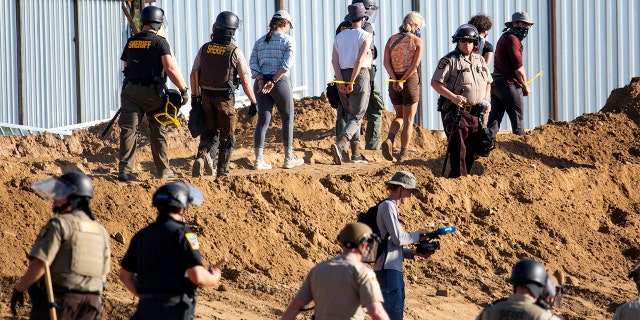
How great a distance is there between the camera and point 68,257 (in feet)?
25.7

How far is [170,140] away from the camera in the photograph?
1808cm

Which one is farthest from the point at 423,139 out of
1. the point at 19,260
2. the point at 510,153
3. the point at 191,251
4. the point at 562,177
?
the point at 191,251

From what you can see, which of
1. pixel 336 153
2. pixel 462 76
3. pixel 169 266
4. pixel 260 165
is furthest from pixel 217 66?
pixel 169 266

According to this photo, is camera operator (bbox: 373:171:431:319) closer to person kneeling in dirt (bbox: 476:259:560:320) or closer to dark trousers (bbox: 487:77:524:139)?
person kneeling in dirt (bbox: 476:259:560:320)

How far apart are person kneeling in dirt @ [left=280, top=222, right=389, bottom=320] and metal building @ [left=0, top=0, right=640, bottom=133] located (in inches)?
494

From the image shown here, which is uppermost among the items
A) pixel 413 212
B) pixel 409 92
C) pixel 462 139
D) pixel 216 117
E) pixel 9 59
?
pixel 9 59

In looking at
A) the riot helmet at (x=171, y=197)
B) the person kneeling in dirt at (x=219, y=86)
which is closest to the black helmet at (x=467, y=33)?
the person kneeling in dirt at (x=219, y=86)

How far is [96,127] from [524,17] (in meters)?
6.79

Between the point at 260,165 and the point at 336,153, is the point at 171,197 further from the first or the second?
the point at 336,153

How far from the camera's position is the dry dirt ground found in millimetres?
11641

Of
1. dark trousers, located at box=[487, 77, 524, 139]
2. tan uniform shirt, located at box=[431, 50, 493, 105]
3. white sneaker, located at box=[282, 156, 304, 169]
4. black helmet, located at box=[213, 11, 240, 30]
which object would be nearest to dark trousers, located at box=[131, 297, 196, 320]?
black helmet, located at box=[213, 11, 240, 30]

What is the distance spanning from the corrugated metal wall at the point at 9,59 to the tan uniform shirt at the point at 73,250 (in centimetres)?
1423

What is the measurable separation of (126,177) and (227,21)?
6.14ft

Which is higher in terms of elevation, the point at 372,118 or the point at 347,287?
the point at 372,118
